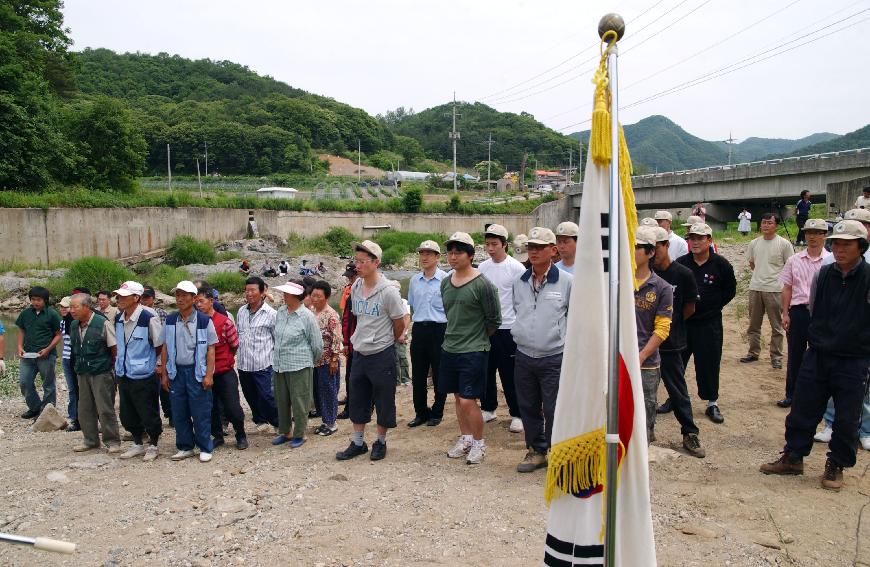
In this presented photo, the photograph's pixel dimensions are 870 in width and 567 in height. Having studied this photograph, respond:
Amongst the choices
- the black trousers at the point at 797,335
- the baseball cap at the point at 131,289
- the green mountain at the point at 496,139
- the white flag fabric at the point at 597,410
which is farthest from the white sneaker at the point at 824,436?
the green mountain at the point at 496,139

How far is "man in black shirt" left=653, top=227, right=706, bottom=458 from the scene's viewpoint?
548cm

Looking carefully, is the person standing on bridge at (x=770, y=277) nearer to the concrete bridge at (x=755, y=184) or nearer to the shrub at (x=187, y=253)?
the concrete bridge at (x=755, y=184)

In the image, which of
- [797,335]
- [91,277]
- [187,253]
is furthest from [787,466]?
[187,253]

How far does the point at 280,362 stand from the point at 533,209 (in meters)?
49.4

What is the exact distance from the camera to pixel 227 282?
94.5ft

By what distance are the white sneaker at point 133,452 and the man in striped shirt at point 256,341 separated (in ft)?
4.17

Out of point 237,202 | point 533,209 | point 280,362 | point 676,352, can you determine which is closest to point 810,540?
point 676,352

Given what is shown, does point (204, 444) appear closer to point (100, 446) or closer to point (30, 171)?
point (100, 446)

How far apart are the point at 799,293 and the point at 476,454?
3.60 m

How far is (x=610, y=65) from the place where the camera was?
2.63 metres

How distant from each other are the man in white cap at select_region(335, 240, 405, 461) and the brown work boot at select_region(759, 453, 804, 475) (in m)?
3.22

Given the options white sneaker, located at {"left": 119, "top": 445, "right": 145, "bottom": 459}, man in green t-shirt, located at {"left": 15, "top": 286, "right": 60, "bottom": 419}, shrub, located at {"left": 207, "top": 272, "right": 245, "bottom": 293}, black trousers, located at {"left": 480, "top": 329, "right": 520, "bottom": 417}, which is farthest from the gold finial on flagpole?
shrub, located at {"left": 207, "top": 272, "right": 245, "bottom": 293}

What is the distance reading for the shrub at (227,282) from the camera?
1126 inches

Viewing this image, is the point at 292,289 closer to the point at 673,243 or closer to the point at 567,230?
the point at 567,230
